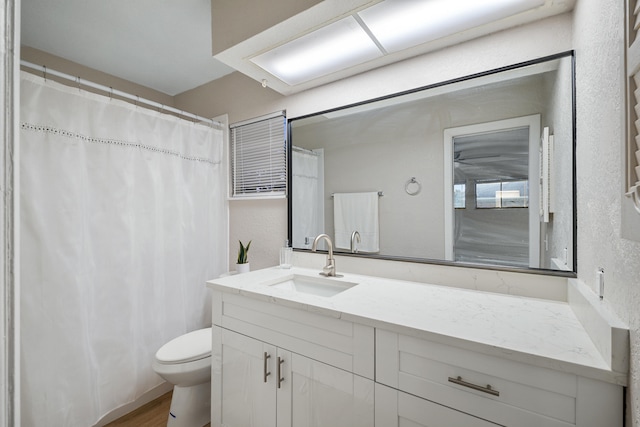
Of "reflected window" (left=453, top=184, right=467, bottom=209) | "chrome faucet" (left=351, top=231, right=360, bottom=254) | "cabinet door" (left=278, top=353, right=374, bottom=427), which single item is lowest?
"cabinet door" (left=278, top=353, right=374, bottom=427)

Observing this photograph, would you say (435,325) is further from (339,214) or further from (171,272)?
(171,272)

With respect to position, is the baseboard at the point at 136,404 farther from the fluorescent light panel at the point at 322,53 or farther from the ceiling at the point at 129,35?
the ceiling at the point at 129,35

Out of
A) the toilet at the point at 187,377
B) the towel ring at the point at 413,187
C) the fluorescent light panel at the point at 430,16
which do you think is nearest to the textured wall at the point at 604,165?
the fluorescent light panel at the point at 430,16

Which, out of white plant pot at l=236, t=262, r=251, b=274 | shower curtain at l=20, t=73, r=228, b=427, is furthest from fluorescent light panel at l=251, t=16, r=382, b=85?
white plant pot at l=236, t=262, r=251, b=274

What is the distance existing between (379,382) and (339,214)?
100cm

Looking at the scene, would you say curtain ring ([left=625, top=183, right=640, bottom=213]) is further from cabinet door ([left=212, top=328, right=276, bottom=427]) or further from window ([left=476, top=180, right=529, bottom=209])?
cabinet door ([left=212, top=328, right=276, bottom=427])

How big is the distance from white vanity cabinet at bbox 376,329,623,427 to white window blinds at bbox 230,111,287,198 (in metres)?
1.40

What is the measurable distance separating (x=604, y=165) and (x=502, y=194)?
1.56 feet

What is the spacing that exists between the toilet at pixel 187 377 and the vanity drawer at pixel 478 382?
3.62 ft

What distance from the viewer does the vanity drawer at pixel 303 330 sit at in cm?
101

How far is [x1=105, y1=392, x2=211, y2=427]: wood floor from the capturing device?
5.69 ft

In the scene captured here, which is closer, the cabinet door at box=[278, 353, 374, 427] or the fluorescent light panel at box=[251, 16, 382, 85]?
the cabinet door at box=[278, 353, 374, 427]

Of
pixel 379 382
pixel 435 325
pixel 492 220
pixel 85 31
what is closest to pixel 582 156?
pixel 492 220

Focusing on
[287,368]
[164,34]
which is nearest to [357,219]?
[287,368]
